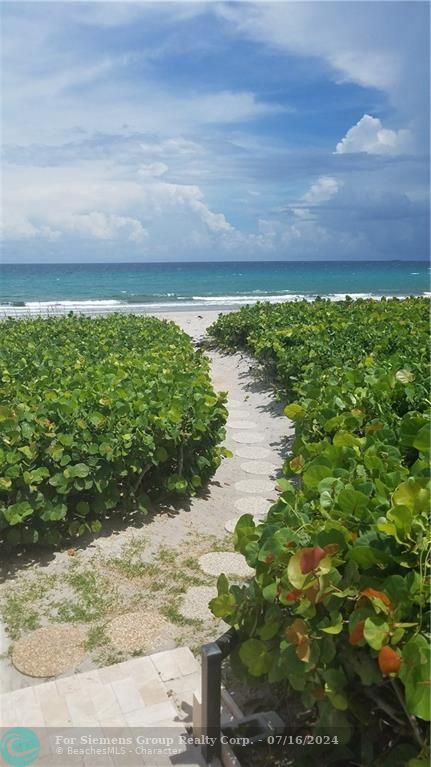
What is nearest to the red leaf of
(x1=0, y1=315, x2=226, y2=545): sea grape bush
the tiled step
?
the tiled step

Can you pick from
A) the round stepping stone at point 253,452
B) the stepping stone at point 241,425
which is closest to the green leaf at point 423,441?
the round stepping stone at point 253,452

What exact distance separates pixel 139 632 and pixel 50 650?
1.72 feet

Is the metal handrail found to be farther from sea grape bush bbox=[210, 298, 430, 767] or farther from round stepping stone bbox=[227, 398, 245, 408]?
round stepping stone bbox=[227, 398, 245, 408]

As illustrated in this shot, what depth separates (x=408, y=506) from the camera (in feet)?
6.45

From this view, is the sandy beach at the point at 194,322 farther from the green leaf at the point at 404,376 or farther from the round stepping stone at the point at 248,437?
the green leaf at the point at 404,376

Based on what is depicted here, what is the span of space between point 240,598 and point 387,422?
1597mm

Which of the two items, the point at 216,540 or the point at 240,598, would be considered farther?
the point at 216,540

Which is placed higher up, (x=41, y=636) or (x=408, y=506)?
(x=408, y=506)

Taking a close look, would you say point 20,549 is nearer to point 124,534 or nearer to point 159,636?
point 124,534

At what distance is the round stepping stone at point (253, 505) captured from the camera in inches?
221

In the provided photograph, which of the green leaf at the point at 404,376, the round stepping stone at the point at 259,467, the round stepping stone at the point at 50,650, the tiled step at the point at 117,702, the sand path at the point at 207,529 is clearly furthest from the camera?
the round stepping stone at the point at 259,467

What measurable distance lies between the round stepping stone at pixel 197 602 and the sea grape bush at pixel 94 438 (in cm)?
104

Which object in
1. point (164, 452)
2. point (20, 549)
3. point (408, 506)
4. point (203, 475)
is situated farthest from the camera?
point (203, 475)

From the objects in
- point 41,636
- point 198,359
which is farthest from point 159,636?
point 198,359
